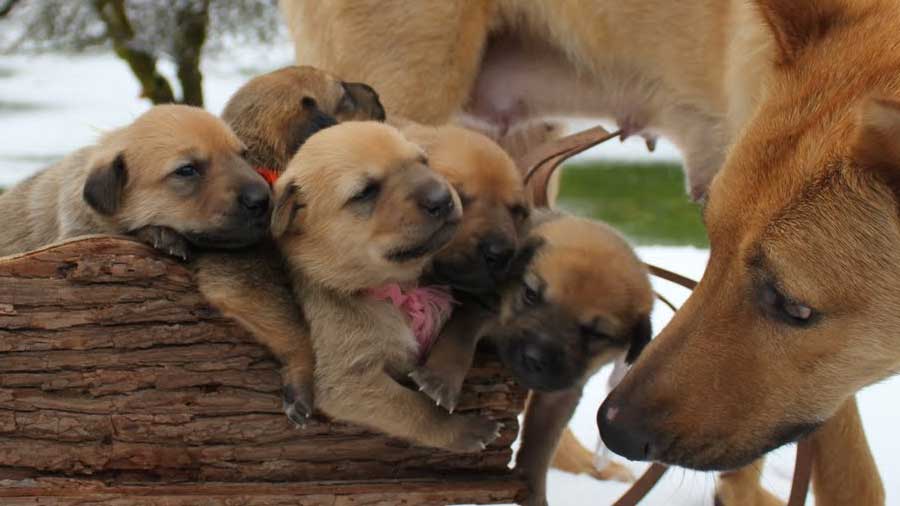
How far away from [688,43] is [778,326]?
89 centimetres

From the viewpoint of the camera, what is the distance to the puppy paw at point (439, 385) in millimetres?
1414

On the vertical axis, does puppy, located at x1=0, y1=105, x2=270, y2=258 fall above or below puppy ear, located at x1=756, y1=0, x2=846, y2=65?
below

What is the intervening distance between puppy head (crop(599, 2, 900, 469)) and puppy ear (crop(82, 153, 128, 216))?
0.69 meters

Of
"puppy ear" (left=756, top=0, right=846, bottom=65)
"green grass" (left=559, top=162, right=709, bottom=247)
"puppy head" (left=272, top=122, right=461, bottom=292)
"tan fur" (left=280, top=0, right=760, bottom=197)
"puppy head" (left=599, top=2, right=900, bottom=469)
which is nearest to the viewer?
"puppy head" (left=599, top=2, right=900, bottom=469)

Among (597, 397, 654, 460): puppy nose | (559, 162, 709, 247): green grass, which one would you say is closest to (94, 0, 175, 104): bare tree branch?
(559, 162, 709, 247): green grass

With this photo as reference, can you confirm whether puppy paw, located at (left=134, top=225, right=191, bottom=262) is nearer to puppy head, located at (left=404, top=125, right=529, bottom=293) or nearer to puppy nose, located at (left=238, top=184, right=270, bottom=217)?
puppy nose, located at (left=238, top=184, right=270, bottom=217)

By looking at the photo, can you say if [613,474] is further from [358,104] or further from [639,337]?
[358,104]

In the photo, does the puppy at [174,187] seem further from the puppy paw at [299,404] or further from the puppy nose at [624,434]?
the puppy nose at [624,434]

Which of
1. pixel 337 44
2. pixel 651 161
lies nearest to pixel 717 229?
pixel 337 44

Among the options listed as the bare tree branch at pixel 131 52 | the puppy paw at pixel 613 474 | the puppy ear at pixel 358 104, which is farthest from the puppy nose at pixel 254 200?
the bare tree branch at pixel 131 52

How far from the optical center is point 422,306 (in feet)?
5.03

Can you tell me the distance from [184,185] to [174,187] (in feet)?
0.04

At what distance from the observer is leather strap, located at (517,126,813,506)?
68.9 inches

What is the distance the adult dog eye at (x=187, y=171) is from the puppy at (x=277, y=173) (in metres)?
0.11
